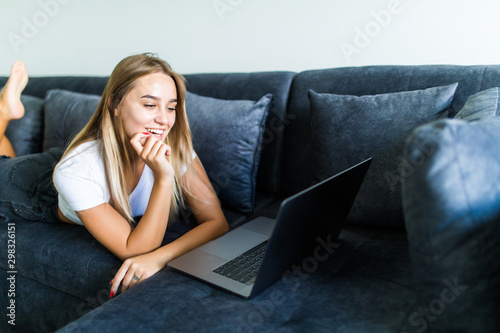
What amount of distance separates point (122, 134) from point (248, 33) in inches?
36.4

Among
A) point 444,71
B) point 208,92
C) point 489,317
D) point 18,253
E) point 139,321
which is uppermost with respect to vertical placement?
point 444,71

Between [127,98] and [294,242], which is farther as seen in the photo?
[127,98]

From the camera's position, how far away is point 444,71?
1.33 m

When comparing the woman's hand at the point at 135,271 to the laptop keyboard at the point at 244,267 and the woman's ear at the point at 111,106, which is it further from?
the woman's ear at the point at 111,106

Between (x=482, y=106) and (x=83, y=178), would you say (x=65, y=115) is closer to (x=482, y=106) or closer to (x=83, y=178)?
(x=83, y=178)

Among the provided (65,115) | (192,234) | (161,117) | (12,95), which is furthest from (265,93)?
(12,95)

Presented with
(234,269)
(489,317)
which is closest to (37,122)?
(234,269)

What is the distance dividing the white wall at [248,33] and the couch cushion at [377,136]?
411 mm

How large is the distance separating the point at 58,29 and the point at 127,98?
5.94 feet

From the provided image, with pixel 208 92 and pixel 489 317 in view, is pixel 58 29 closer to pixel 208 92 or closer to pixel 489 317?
pixel 208 92

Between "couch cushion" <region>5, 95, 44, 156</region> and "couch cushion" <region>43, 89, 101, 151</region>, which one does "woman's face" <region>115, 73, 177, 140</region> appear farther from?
"couch cushion" <region>5, 95, 44, 156</region>

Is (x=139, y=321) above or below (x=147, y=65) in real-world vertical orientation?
below

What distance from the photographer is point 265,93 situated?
1650mm

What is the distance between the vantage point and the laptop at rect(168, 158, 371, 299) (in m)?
0.80
